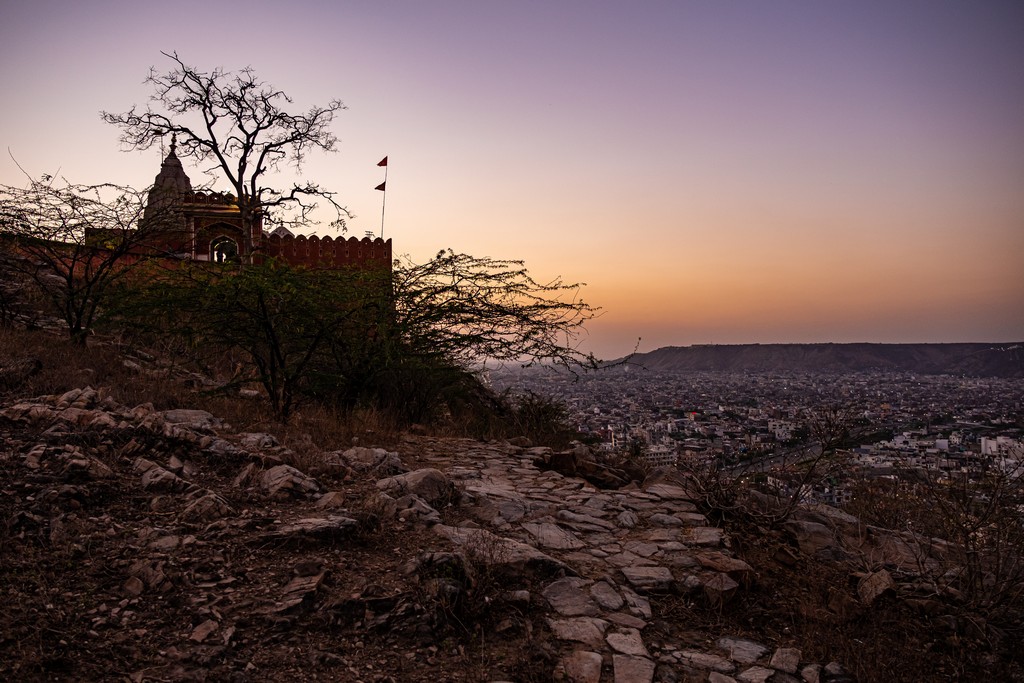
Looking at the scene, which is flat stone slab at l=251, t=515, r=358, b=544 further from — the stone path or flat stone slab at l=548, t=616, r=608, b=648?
flat stone slab at l=548, t=616, r=608, b=648

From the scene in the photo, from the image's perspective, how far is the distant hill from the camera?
62.1 ft

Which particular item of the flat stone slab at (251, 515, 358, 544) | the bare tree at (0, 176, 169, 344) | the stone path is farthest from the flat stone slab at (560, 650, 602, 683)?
the bare tree at (0, 176, 169, 344)

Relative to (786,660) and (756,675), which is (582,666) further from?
(786,660)

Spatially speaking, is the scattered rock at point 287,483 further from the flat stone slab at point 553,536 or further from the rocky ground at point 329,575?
the flat stone slab at point 553,536

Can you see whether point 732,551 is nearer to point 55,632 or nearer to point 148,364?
point 55,632

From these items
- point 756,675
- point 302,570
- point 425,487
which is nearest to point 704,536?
point 756,675

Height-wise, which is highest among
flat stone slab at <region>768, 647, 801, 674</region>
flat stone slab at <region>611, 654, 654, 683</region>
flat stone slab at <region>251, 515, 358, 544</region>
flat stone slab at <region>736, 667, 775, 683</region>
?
flat stone slab at <region>251, 515, 358, 544</region>

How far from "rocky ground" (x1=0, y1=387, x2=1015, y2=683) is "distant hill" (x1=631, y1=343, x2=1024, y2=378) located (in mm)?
10878

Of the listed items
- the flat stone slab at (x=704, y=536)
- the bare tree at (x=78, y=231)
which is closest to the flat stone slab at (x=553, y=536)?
the flat stone slab at (x=704, y=536)

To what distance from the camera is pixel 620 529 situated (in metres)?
4.53

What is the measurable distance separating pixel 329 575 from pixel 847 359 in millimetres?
33297

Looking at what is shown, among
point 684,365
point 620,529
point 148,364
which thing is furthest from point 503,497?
point 684,365

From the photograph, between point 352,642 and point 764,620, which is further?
point 764,620

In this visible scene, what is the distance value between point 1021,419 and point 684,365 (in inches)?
1303
